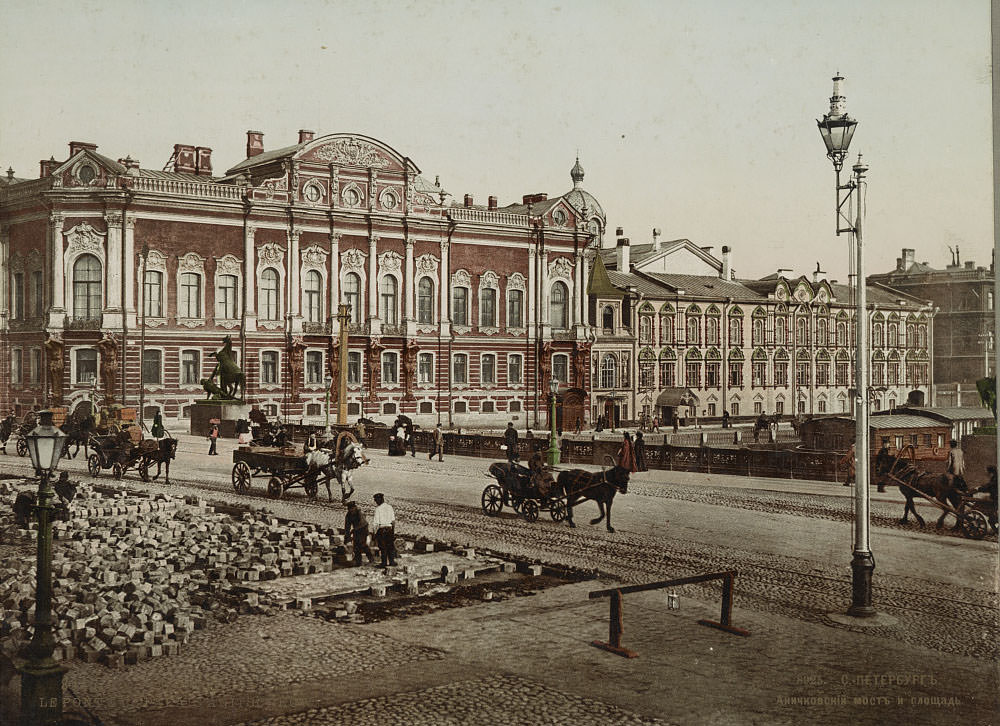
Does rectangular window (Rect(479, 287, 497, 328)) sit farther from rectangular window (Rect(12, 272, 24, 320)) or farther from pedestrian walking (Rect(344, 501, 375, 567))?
rectangular window (Rect(12, 272, 24, 320))

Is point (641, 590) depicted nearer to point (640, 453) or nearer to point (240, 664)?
point (640, 453)

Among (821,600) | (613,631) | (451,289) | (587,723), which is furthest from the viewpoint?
(451,289)

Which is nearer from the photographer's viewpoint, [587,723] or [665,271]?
[587,723]

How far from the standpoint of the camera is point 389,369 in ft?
28.5

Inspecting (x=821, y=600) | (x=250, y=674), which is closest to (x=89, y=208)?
(x=250, y=674)

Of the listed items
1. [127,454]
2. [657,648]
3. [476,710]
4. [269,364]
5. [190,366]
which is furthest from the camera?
[269,364]

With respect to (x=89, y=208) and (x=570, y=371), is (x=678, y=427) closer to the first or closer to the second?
(x=570, y=371)

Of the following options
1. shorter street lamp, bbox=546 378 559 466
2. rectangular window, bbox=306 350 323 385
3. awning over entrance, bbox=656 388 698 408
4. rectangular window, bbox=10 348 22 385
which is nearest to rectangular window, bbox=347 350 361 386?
rectangular window, bbox=306 350 323 385

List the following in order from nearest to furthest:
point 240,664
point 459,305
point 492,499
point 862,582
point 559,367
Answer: point 240,664, point 862,582, point 559,367, point 459,305, point 492,499

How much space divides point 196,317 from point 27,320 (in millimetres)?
1281

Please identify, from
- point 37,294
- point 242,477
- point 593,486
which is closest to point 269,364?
point 242,477

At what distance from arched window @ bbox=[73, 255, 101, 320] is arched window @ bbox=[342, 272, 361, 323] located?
7.24 feet

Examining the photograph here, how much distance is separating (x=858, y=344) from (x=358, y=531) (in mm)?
4472

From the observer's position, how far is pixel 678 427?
8680 mm
